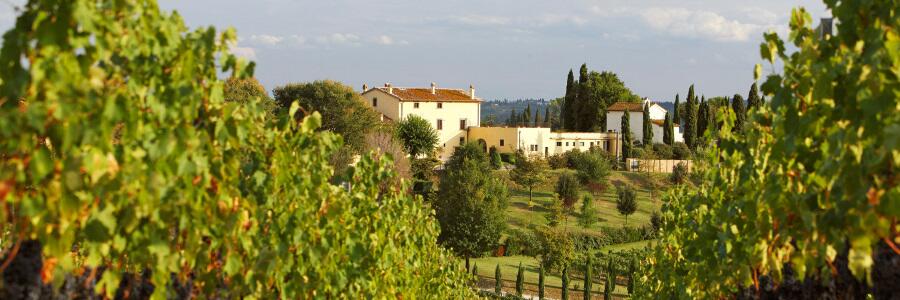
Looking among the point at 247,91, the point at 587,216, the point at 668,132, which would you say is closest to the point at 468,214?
the point at 587,216

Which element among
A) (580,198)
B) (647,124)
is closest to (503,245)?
(580,198)

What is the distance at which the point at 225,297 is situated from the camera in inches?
177

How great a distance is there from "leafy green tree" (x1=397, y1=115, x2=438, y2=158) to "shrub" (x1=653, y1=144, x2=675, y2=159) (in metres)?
20.1

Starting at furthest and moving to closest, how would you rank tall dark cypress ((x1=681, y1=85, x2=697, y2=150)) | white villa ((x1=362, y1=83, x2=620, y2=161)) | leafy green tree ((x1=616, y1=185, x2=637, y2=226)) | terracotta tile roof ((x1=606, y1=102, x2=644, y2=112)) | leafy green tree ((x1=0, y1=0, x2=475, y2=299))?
terracotta tile roof ((x1=606, y1=102, x2=644, y2=112)), tall dark cypress ((x1=681, y1=85, x2=697, y2=150)), white villa ((x1=362, y1=83, x2=620, y2=161)), leafy green tree ((x1=616, y1=185, x2=637, y2=226)), leafy green tree ((x1=0, y1=0, x2=475, y2=299))

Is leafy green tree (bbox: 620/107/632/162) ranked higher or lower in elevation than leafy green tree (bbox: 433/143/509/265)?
higher

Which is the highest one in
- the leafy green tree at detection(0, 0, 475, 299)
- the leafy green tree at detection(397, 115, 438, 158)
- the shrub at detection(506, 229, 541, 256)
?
the leafy green tree at detection(397, 115, 438, 158)

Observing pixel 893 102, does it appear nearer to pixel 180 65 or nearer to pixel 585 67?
pixel 180 65

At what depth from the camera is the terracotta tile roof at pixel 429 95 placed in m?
60.0

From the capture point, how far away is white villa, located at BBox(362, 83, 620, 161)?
59.7 metres

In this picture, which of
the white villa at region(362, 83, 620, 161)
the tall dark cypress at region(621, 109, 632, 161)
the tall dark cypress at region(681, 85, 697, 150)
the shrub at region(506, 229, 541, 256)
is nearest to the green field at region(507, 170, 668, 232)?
the shrub at region(506, 229, 541, 256)

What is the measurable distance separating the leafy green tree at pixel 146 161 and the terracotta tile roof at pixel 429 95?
176 ft

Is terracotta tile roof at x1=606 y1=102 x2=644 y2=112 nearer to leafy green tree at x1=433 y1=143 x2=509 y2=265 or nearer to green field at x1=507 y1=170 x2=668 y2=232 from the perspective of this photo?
green field at x1=507 y1=170 x2=668 y2=232

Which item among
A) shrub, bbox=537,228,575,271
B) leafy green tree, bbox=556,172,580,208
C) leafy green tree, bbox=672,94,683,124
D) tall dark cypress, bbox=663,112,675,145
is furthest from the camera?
leafy green tree, bbox=672,94,683,124

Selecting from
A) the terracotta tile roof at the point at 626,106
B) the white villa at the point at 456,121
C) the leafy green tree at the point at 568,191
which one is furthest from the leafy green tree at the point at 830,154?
the terracotta tile roof at the point at 626,106
